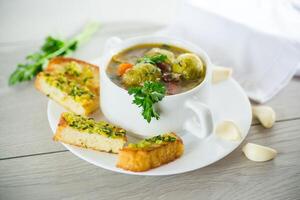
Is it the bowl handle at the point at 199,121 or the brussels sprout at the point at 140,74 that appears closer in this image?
the bowl handle at the point at 199,121

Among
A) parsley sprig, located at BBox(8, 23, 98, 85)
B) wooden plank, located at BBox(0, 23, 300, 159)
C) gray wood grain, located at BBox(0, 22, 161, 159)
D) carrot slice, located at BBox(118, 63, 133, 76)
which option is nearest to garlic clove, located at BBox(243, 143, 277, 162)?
wooden plank, located at BBox(0, 23, 300, 159)

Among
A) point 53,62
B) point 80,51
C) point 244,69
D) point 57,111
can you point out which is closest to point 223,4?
point 244,69

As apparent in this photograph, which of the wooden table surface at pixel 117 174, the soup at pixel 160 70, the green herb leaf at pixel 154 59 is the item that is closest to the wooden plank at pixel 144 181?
the wooden table surface at pixel 117 174

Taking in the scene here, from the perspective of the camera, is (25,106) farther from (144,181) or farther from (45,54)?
(144,181)

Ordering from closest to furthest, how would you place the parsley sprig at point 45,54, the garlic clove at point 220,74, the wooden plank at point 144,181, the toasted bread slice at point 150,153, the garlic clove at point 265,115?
the toasted bread slice at point 150,153 < the wooden plank at point 144,181 < the garlic clove at point 265,115 < the garlic clove at point 220,74 < the parsley sprig at point 45,54

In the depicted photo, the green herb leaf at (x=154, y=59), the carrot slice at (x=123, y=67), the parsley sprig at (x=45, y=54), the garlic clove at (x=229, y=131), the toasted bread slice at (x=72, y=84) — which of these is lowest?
the parsley sprig at (x=45, y=54)

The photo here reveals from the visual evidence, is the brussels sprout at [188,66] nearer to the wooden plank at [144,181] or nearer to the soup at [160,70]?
the soup at [160,70]

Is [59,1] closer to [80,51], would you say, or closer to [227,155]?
[80,51]
